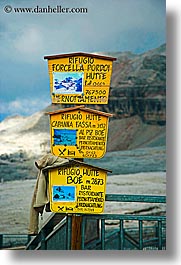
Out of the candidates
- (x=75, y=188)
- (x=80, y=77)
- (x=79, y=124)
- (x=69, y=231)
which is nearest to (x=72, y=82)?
(x=80, y=77)

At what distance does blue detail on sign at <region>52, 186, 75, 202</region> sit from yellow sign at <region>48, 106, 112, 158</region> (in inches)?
5.5

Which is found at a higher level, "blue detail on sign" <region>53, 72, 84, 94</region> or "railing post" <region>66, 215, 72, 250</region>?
"blue detail on sign" <region>53, 72, 84, 94</region>

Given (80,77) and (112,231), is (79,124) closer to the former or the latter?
(80,77)

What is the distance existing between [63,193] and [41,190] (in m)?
0.09

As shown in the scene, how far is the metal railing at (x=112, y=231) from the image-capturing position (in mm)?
2736

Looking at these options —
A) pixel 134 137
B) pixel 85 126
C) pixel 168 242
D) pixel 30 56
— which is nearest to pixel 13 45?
pixel 30 56

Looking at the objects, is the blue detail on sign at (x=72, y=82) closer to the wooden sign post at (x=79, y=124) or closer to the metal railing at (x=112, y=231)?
the wooden sign post at (x=79, y=124)

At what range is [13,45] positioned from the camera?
275 cm

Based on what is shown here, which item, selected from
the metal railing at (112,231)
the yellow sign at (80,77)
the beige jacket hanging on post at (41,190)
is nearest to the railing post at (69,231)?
the metal railing at (112,231)

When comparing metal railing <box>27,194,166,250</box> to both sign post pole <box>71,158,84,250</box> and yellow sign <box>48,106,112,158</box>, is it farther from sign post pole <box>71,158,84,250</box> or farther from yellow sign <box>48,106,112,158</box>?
yellow sign <box>48,106,112,158</box>

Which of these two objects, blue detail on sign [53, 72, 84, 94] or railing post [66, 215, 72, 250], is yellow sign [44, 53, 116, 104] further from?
railing post [66, 215, 72, 250]

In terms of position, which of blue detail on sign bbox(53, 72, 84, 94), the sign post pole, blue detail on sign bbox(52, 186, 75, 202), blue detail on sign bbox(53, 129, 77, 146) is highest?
blue detail on sign bbox(53, 72, 84, 94)

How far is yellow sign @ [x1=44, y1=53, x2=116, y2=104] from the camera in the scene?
2693 mm

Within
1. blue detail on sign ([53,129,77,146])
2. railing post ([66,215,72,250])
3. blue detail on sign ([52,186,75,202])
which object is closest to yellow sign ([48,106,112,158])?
blue detail on sign ([53,129,77,146])
